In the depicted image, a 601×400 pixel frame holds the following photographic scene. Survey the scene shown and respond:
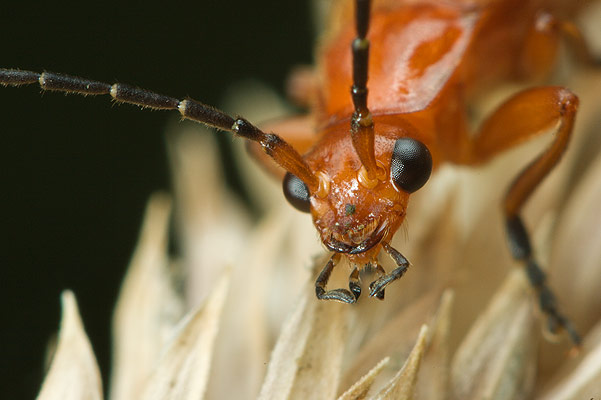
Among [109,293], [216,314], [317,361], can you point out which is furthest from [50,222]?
[317,361]

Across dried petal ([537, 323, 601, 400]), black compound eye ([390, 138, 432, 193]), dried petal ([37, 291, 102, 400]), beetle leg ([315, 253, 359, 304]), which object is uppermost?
black compound eye ([390, 138, 432, 193])

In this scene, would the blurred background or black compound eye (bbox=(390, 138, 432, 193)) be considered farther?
the blurred background

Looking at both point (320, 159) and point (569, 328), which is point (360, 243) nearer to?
point (320, 159)

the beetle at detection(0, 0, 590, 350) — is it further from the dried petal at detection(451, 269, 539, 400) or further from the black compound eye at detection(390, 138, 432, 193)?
the dried petal at detection(451, 269, 539, 400)

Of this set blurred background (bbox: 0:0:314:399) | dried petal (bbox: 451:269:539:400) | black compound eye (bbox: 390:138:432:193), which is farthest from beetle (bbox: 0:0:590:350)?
blurred background (bbox: 0:0:314:399)

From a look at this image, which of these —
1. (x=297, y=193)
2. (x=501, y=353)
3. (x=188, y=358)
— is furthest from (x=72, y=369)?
(x=501, y=353)

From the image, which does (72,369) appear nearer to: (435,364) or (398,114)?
(435,364)

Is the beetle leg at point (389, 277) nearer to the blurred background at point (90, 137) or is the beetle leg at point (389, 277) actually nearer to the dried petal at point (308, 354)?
A: the dried petal at point (308, 354)
